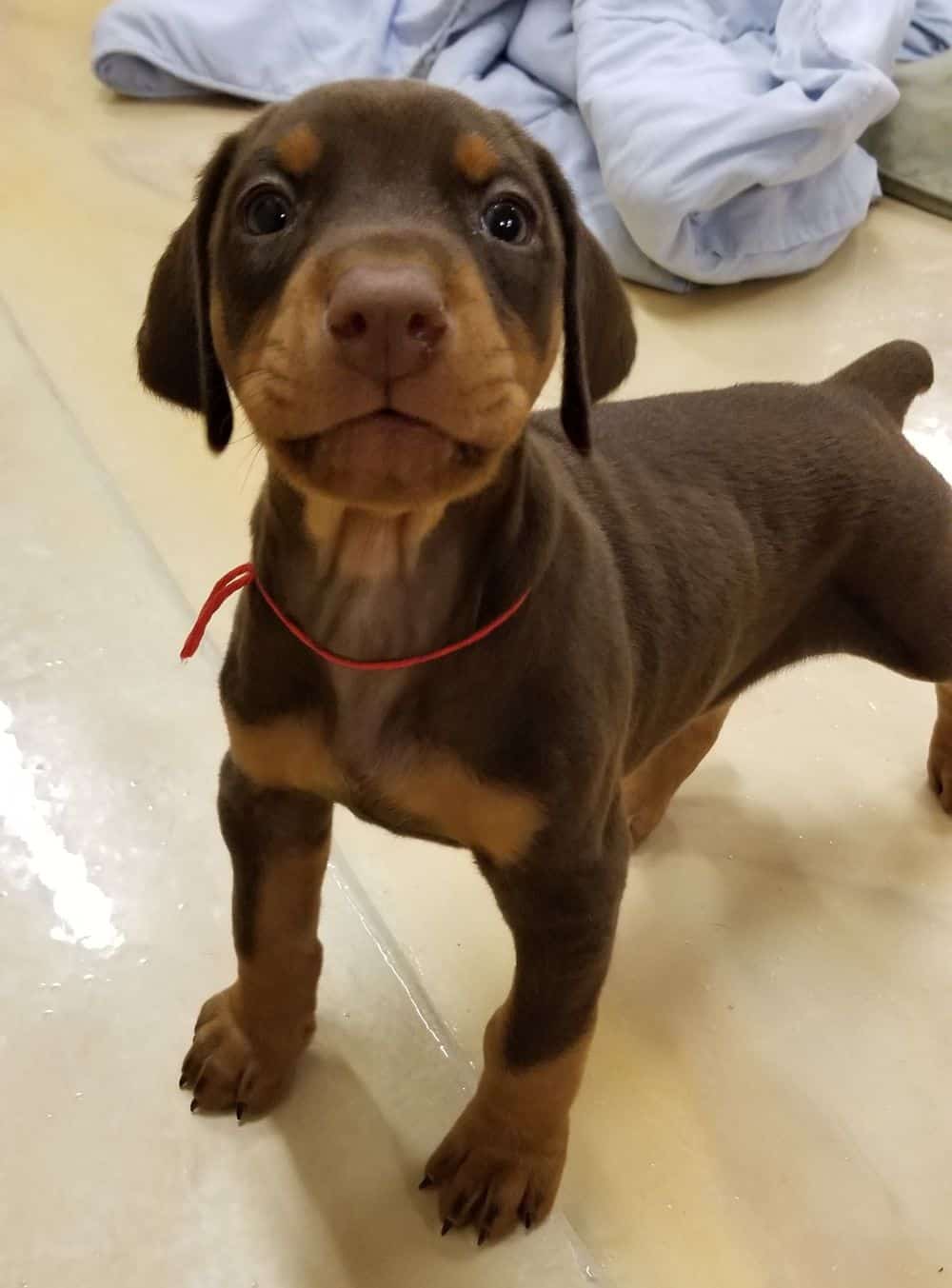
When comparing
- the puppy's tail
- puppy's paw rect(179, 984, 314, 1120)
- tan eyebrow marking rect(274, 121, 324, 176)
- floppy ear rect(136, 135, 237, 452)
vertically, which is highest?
tan eyebrow marking rect(274, 121, 324, 176)

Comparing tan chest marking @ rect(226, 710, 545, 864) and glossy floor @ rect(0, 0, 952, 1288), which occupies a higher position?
tan chest marking @ rect(226, 710, 545, 864)

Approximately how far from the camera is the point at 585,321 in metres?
1.54

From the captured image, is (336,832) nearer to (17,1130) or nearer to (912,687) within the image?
(17,1130)

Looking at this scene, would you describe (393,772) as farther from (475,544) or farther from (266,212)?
(266,212)

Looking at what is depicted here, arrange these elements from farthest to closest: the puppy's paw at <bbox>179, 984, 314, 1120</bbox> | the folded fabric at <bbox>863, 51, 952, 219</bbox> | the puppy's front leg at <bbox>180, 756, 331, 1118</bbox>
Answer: the folded fabric at <bbox>863, 51, 952, 219</bbox> < the puppy's paw at <bbox>179, 984, 314, 1120</bbox> < the puppy's front leg at <bbox>180, 756, 331, 1118</bbox>

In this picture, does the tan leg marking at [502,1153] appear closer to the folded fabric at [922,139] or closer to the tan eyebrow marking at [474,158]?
the tan eyebrow marking at [474,158]

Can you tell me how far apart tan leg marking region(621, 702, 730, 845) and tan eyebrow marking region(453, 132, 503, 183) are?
1221mm

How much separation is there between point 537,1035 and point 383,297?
975 millimetres

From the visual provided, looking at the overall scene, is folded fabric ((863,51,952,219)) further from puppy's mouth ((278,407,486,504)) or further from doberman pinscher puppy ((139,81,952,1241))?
puppy's mouth ((278,407,486,504))

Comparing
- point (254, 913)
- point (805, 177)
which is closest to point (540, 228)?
point (254, 913)

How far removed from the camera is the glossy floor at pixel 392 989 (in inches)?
71.7

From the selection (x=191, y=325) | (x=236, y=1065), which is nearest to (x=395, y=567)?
(x=191, y=325)

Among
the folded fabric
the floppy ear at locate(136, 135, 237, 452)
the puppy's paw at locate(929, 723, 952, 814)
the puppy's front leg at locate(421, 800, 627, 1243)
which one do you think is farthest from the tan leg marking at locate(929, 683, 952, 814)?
the folded fabric

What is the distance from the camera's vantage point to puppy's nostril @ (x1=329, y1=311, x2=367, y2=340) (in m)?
1.12
